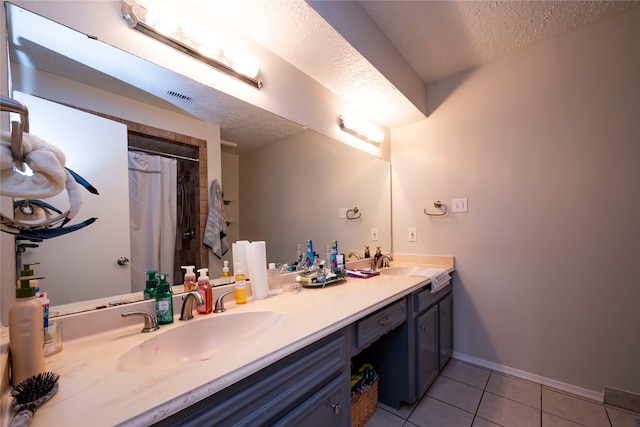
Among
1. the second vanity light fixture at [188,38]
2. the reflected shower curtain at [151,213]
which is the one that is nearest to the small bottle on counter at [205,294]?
the reflected shower curtain at [151,213]

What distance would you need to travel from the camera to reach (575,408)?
1496 mm

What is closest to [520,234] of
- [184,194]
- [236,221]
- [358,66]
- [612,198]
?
[612,198]

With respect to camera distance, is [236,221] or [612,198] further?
[612,198]

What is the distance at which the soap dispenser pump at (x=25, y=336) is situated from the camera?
1.84 feet

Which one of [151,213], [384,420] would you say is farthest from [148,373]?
[384,420]

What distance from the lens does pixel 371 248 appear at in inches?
87.7

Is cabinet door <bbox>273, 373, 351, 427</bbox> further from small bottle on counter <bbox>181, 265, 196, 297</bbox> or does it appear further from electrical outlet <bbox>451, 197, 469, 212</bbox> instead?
electrical outlet <bbox>451, 197, 469, 212</bbox>

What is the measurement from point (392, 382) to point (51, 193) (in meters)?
1.73

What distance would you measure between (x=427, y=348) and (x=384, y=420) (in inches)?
18.5

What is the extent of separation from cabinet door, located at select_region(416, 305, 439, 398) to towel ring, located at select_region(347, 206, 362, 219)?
856 millimetres

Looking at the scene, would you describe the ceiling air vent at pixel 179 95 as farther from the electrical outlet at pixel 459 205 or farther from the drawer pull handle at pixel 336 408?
the electrical outlet at pixel 459 205

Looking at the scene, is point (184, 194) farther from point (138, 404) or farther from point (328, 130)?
point (328, 130)

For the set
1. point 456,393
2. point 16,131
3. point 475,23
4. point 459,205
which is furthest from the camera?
point 459,205

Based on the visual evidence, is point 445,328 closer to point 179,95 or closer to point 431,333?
point 431,333
